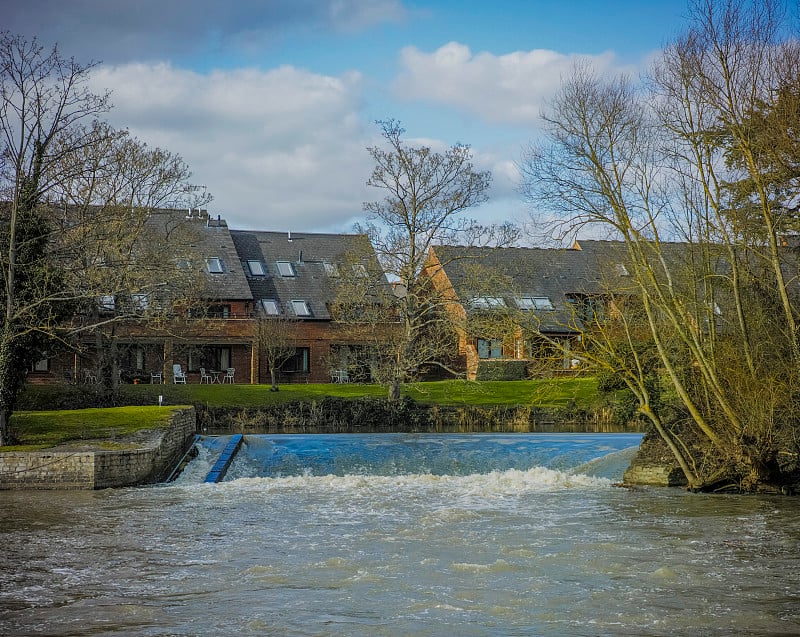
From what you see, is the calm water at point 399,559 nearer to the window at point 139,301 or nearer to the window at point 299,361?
the window at point 139,301

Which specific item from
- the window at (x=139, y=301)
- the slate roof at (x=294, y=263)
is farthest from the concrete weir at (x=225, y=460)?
the slate roof at (x=294, y=263)

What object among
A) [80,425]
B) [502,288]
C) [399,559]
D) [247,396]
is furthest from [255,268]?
[399,559]

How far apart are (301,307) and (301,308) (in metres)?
0.08

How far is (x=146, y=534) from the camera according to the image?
14328 mm

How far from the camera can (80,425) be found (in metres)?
23.0

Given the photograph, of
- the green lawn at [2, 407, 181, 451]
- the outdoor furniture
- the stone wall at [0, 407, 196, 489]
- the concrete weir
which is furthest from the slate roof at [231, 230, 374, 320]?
the stone wall at [0, 407, 196, 489]

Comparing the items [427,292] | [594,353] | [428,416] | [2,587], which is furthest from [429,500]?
[427,292]

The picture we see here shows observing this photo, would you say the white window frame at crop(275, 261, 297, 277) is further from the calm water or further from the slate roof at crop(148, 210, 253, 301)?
the calm water

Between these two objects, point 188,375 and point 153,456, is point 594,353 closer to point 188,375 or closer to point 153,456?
point 153,456

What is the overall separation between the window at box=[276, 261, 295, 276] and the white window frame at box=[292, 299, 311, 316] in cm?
218

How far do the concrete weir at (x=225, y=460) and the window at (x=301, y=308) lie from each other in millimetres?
18351

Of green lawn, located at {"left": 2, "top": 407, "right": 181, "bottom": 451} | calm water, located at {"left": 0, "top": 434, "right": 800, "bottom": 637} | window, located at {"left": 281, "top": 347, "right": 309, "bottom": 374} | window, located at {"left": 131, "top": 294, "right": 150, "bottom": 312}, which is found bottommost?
calm water, located at {"left": 0, "top": 434, "right": 800, "bottom": 637}

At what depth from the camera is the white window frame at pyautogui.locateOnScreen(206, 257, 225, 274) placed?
146 ft

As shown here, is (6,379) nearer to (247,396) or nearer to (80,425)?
(80,425)
